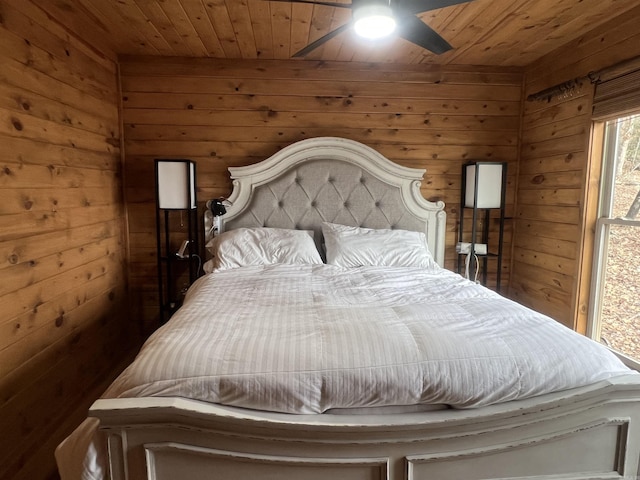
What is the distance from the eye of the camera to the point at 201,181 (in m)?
2.96

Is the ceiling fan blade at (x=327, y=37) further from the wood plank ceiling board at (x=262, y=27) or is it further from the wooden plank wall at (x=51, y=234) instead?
the wooden plank wall at (x=51, y=234)

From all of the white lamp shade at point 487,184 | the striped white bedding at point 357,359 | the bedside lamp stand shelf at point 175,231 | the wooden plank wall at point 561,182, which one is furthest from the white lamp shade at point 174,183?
the wooden plank wall at point 561,182

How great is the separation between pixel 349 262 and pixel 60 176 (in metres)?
1.75

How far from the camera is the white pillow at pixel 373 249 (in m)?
2.59

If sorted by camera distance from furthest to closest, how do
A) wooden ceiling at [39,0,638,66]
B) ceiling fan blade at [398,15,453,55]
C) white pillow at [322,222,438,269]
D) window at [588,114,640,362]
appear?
white pillow at [322,222,438,269], window at [588,114,640,362], wooden ceiling at [39,0,638,66], ceiling fan blade at [398,15,453,55]

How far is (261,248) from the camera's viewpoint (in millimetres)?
2549

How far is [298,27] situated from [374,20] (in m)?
1.07

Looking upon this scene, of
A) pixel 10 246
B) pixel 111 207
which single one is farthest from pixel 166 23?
pixel 10 246

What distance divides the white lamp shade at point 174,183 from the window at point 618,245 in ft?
8.83

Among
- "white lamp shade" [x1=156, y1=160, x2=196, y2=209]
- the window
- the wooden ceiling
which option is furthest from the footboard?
the wooden ceiling

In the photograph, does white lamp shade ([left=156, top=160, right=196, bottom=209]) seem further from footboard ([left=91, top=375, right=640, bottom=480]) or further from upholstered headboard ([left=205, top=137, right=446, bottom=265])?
footboard ([left=91, top=375, right=640, bottom=480])

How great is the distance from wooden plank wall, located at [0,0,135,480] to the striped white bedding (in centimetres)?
87

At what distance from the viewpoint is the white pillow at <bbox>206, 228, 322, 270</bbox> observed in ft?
8.18

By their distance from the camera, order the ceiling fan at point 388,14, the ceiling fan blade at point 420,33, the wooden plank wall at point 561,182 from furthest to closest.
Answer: the wooden plank wall at point 561,182, the ceiling fan blade at point 420,33, the ceiling fan at point 388,14
